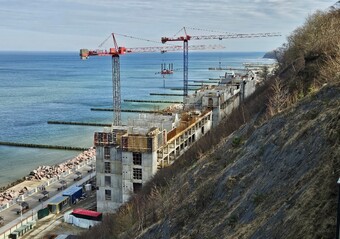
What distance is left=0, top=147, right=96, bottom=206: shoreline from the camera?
3919 cm

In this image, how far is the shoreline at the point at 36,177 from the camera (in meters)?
39.2

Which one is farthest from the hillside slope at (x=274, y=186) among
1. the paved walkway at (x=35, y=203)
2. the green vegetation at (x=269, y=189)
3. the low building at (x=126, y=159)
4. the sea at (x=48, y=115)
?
the sea at (x=48, y=115)

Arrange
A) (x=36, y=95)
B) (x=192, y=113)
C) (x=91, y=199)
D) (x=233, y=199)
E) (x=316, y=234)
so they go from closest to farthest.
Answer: (x=316, y=234) → (x=233, y=199) → (x=91, y=199) → (x=192, y=113) → (x=36, y=95)

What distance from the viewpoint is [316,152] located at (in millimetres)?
10438

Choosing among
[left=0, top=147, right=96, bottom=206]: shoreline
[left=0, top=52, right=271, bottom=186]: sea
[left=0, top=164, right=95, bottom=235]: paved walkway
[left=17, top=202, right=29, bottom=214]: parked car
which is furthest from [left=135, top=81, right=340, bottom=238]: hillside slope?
[left=0, top=52, right=271, bottom=186]: sea

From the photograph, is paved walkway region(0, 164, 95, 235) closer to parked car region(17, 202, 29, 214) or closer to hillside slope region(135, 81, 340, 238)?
parked car region(17, 202, 29, 214)

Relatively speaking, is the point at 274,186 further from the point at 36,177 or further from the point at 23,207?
the point at 36,177

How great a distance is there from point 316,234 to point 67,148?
178 feet

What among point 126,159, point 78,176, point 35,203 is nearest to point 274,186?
point 126,159

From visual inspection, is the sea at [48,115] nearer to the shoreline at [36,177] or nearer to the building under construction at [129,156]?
the shoreline at [36,177]

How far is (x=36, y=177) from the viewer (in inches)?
1779

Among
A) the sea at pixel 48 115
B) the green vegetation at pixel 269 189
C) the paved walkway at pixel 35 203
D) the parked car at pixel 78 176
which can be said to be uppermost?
the green vegetation at pixel 269 189

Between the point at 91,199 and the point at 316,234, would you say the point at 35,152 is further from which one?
the point at 316,234

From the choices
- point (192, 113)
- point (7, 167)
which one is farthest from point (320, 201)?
point (7, 167)
